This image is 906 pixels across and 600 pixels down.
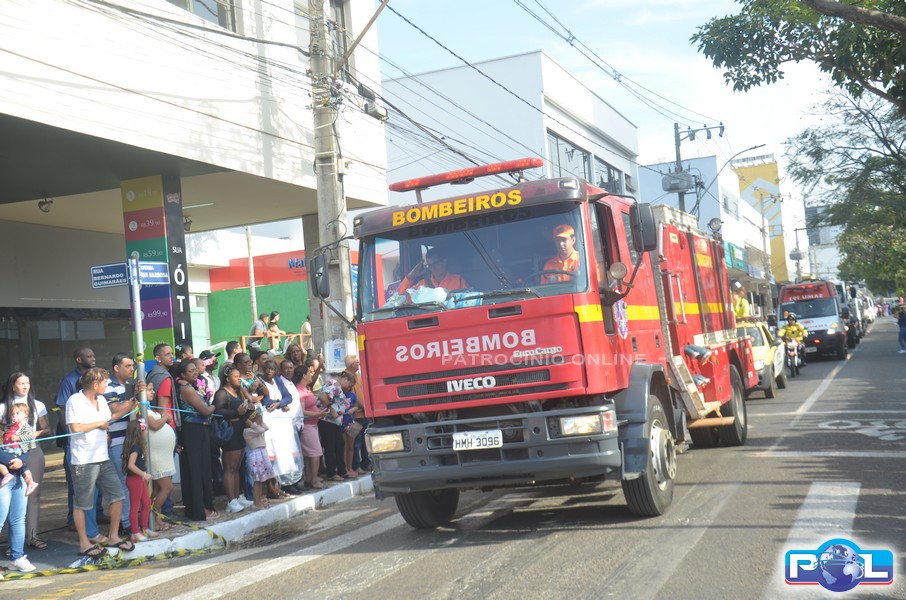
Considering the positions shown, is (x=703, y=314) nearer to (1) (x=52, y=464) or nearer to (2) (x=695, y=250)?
(2) (x=695, y=250)

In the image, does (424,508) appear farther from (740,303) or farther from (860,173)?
(860,173)

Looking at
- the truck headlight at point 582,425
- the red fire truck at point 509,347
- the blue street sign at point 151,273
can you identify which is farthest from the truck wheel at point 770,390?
the blue street sign at point 151,273

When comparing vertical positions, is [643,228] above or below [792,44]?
below

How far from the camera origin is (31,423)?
27.2ft

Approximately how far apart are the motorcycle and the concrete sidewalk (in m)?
15.3

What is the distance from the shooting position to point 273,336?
16500 millimetres

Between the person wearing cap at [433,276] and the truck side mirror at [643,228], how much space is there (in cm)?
146

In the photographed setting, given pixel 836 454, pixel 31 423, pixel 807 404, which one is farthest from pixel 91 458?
pixel 807 404

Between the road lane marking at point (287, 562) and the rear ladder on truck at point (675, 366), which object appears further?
the rear ladder on truck at point (675, 366)

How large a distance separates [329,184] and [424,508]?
18.5 feet

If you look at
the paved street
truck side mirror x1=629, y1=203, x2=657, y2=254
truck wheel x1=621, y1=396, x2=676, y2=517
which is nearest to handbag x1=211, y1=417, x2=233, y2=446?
the paved street

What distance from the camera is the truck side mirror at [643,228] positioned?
7.08 metres

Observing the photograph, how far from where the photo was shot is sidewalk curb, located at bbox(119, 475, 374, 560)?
26.7 feet

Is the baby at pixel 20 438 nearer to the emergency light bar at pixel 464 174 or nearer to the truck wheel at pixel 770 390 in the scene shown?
the emergency light bar at pixel 464 174
